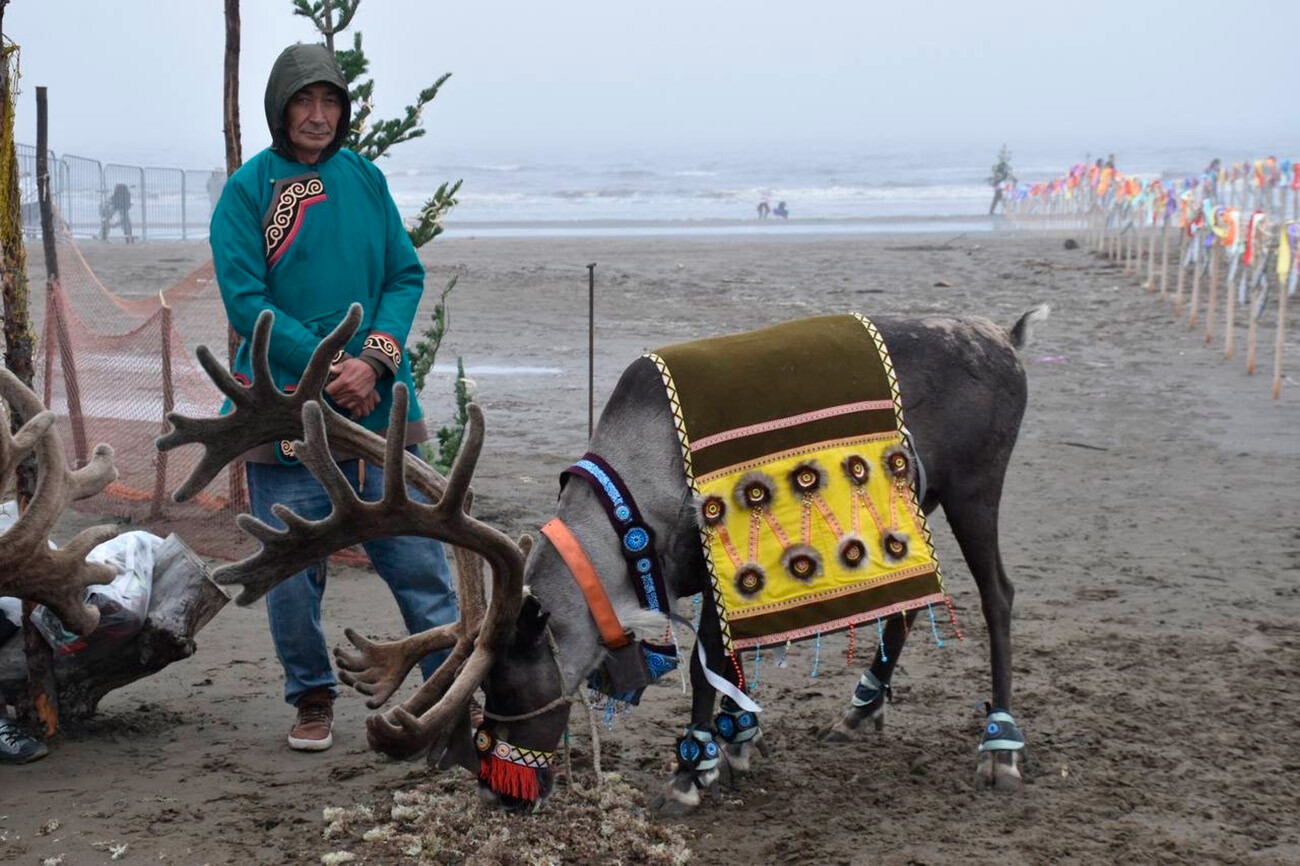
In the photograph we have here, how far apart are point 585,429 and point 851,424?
18.9ft

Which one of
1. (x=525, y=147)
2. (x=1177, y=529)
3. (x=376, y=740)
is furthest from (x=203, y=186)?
(x=525, y=147)

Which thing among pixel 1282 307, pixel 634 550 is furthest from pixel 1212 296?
pixel 634 550

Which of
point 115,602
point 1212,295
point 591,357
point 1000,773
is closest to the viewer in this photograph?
point 1000,773

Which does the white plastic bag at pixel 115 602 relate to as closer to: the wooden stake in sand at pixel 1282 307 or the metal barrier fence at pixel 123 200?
the wooden stake in sand at pixel 1282 307

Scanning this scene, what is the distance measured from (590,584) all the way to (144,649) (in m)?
1.87

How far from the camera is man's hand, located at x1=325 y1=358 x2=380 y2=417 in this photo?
4637mm

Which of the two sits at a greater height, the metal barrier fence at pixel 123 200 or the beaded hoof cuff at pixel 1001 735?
the metal barrier fence at pixel 123 200

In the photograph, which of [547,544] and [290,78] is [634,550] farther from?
[290,78]

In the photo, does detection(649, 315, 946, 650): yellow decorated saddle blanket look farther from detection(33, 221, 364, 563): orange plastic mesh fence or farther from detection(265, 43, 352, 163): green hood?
detection(33, 221, 364, 563): orange plastic mesh fence

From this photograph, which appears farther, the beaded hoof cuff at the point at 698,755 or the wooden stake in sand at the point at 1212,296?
the wooden stake in sand at the point at 1212,296

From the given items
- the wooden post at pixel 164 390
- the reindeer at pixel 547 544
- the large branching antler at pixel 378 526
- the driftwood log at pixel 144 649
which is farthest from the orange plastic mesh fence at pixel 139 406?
the reindeer at pixel 547 544

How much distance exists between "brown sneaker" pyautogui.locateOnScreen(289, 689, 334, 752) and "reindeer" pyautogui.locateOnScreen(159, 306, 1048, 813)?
84cm

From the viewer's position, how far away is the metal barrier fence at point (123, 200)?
89.7 ft

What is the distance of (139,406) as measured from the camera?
26.2 feet
